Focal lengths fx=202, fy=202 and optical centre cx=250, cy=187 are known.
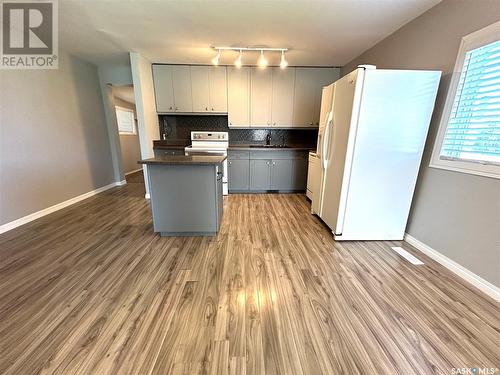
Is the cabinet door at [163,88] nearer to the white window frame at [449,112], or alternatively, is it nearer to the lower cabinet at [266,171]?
the lower cabinet at [266,171]

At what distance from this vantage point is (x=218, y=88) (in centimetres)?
410

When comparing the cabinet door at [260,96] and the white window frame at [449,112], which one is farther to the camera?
the cabinet door at [260,96]

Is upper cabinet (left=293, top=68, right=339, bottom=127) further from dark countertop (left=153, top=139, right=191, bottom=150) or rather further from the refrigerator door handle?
dark countertop (left=153, top=139, right=191, bottom=150)

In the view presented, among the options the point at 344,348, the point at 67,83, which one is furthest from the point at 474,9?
the point at 67,83

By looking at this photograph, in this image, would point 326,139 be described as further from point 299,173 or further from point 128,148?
point 128,148

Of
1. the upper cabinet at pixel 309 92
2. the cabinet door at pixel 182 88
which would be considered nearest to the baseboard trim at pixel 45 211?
the cabinet door at pixel 182 88

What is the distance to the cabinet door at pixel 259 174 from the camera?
13.6ft

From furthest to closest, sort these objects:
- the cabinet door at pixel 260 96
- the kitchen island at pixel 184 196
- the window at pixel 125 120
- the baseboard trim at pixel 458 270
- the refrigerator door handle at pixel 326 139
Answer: the window at pixel 125 120 → the cabinet door at pixel 260 96 → the refrigerator door handle at pixel 326 139 → the kitchen island at pixel 184 196 → the baseboard trim at pixel 458 270

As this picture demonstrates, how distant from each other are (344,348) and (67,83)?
5092 millimetres

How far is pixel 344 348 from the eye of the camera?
3.90ft

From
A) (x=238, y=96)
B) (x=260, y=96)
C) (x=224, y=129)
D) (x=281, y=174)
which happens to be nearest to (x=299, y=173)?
(x=281, y=174)

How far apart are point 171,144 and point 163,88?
1.10m

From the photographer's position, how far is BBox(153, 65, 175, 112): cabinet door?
3.96 meters

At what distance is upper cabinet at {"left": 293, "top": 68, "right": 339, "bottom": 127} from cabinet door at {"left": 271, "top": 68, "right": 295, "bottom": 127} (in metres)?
0.10
